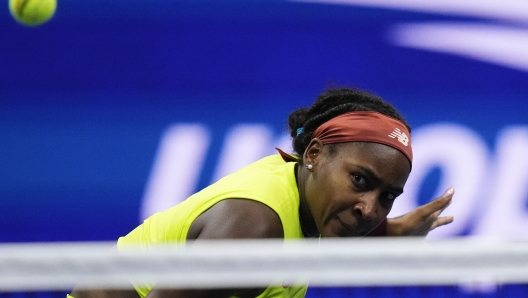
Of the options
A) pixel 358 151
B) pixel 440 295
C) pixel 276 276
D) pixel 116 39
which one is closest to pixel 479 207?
pixel 440 295

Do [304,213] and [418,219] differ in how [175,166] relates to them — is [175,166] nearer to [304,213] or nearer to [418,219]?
[418,219]

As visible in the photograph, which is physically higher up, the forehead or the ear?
the ear

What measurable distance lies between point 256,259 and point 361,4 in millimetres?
4525

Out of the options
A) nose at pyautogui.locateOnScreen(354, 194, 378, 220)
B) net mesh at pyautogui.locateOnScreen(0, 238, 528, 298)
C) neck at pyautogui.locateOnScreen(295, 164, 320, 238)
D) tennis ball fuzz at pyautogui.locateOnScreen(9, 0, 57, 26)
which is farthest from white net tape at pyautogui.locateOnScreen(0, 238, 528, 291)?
tennis ball fuzz at pyautogui.locateOnScreen(9, 0, 57, 26)

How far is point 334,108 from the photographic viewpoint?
3.44 meters

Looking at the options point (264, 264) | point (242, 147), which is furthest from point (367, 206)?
Result: point (242, 147)

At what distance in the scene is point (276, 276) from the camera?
2.78 meters

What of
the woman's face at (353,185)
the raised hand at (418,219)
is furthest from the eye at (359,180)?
the raised hand at (418,219)

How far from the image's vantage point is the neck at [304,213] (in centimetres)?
327

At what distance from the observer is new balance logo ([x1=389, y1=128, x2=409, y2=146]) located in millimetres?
3223

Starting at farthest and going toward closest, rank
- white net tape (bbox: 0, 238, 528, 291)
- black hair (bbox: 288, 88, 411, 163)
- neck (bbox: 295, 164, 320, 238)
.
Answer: black hair (bbox: 288, 88, 411, 163) < neck (bbox: 295, 164, 320, 238) < white net tape (bbox: 0, 238, 528, 291)

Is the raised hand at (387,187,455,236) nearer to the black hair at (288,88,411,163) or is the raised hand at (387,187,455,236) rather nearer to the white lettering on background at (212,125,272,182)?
the black hair at (288,88,411,163)

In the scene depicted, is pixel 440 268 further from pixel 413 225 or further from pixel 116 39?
pixel 116 39

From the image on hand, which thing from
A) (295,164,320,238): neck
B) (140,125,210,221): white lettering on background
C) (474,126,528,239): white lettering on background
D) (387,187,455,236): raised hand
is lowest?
(295,164,320,238): neck
